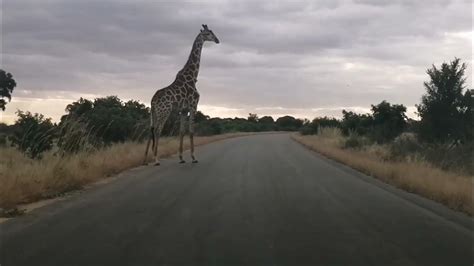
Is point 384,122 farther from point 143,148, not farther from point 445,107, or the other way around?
point 143,148

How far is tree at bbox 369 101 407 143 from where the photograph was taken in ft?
122

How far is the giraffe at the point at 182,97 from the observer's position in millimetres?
21719

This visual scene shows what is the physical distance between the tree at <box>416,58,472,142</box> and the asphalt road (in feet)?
50.9

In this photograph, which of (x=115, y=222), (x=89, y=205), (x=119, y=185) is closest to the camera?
(x=115, y=222)

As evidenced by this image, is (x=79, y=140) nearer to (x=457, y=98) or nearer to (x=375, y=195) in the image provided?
(x=375, y=195)

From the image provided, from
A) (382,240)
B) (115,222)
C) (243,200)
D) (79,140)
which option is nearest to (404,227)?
(382,240)

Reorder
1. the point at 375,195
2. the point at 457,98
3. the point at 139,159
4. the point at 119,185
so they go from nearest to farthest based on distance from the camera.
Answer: the point at 375,195
the point at 119,185
the point at 139,159
the point at 457,98

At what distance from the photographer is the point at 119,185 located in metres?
14.0

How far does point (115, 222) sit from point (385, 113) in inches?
1384

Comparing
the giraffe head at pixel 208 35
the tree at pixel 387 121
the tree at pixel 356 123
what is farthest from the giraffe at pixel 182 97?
the tree at pixel 356 123

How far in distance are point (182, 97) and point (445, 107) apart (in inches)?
545

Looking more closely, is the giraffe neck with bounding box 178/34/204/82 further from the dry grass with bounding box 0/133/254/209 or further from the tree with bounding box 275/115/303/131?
the tree with bounding box 275/115/303/131

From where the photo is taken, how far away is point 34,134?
20.2 metres

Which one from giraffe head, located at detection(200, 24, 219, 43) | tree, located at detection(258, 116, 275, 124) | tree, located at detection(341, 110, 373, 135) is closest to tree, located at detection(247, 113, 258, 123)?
tree, located at detection(258, 116, 275, 124)
